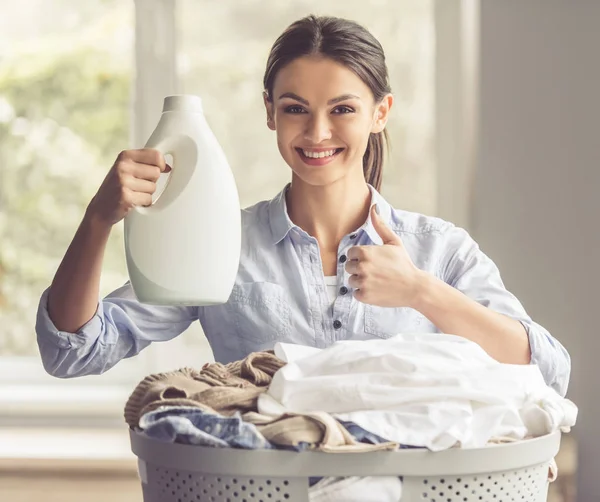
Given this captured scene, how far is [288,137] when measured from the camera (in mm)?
1166

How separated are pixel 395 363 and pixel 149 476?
260 millimetres

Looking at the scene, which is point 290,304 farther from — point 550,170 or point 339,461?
point 550,170

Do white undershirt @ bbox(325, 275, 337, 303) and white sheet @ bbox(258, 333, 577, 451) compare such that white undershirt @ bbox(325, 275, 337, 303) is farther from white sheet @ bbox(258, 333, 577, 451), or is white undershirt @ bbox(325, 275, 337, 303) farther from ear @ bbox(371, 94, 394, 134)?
white sheet @ bbox(258, 333, 577, 451)

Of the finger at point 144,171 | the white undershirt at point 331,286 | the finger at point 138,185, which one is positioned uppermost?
the finger at point 144,171

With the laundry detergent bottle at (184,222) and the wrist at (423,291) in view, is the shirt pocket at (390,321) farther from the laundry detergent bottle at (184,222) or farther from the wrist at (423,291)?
the laundry detergent bottle at (184,222)

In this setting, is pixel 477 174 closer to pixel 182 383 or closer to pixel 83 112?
pixel 83 112

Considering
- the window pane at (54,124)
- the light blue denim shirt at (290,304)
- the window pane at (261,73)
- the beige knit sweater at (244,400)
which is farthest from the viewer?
the window pane at (54,124)

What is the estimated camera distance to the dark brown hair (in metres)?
1.20

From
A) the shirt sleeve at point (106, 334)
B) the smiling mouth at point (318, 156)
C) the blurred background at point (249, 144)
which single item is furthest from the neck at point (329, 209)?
the blurred background at point (249, 144)

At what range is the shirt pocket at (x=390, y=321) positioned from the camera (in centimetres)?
121

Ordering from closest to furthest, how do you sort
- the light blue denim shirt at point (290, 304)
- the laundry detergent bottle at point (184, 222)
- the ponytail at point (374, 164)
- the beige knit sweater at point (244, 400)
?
the beige knit sweater at point (244, 400)
the laundry detergent bottle at point (184, 222)
the light blue denim shirt at point (290, 304)
the ponytail at point (374, 164)

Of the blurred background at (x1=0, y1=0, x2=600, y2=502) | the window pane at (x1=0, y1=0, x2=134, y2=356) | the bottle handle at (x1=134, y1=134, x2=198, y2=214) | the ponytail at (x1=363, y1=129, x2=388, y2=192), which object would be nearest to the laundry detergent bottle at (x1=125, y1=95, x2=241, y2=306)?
the bottle handle at (x1=134, y1=134, x2=198, y2=214)

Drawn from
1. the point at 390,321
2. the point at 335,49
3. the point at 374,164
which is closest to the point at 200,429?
the point at 390,321

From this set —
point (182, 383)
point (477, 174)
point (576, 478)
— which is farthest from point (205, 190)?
point (576, 478)
